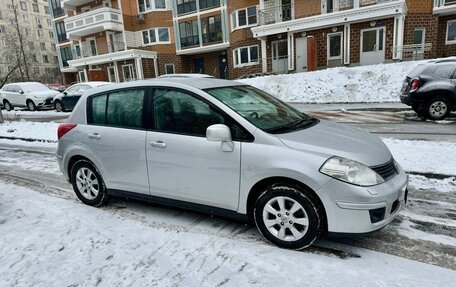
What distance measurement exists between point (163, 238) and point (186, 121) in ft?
4.36

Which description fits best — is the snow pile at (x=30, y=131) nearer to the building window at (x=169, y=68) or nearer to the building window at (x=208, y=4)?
the building window at (x=169, y=68)

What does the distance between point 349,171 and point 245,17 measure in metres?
26.0

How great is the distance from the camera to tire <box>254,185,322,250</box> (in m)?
3.15

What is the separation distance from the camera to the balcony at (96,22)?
3206 cm

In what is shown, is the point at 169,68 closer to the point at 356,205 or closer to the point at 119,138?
the point at 119,138

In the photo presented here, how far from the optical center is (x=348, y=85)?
53.4 feet

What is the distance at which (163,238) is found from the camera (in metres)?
3.66

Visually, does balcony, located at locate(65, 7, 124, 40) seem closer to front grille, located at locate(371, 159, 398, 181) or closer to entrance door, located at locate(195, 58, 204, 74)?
entrance door, located at locate(195, 58, 204, 74)

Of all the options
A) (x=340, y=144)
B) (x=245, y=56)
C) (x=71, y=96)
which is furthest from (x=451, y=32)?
(x=340, y=144)

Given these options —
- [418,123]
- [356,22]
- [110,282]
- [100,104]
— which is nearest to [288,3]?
[356,22]

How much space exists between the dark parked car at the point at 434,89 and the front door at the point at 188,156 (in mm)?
8637

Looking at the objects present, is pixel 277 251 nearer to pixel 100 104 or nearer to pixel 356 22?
pixel 100 104

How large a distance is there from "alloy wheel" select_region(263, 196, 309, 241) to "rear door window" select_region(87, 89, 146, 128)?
1.91 meters

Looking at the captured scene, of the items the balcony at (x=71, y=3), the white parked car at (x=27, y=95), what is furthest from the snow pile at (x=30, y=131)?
the balcony at (x=71, y=3)
